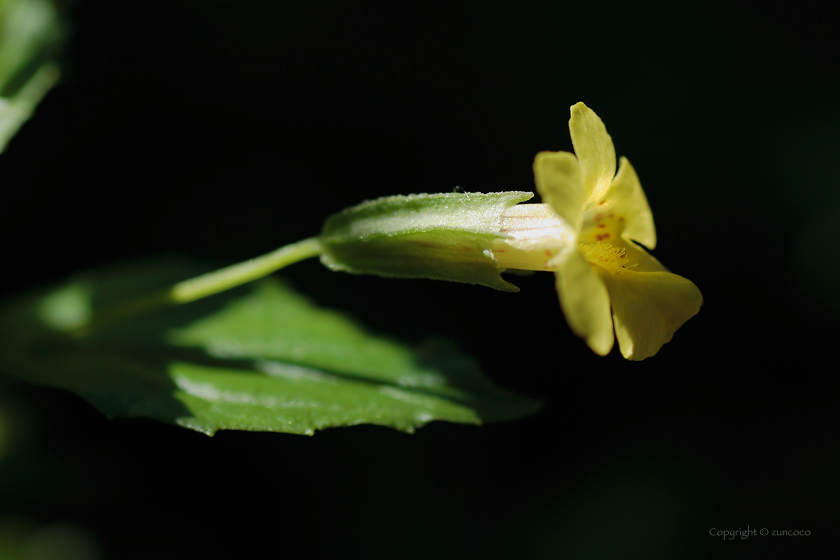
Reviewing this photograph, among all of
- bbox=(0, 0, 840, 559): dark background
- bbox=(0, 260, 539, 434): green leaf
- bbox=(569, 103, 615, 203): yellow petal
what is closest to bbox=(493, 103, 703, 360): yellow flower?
bbox=(569, 103, 615, 203): yellow petal

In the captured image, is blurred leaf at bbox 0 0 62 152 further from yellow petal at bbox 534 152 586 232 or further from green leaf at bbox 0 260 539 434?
yellow petal at bbox 534 152 586 232

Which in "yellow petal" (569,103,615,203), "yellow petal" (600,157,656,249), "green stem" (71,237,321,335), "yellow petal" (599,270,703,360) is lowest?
"green stem" (71,237,321,335)

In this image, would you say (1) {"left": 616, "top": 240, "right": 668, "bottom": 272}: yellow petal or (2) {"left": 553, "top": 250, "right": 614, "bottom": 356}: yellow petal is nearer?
(2) {"left": 553, "top": 250, "right": 614, "bottom": 356}: yellow petal

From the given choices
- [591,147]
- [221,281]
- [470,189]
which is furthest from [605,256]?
[470,189]

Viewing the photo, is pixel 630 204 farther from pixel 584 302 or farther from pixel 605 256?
pixel 584 302

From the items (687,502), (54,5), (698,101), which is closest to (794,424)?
(687,502)

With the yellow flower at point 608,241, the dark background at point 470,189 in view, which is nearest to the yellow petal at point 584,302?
the yellow flower at point 608,241

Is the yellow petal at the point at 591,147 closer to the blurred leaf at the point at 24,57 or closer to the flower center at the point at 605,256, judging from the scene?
the flower center at the point at 605,256
